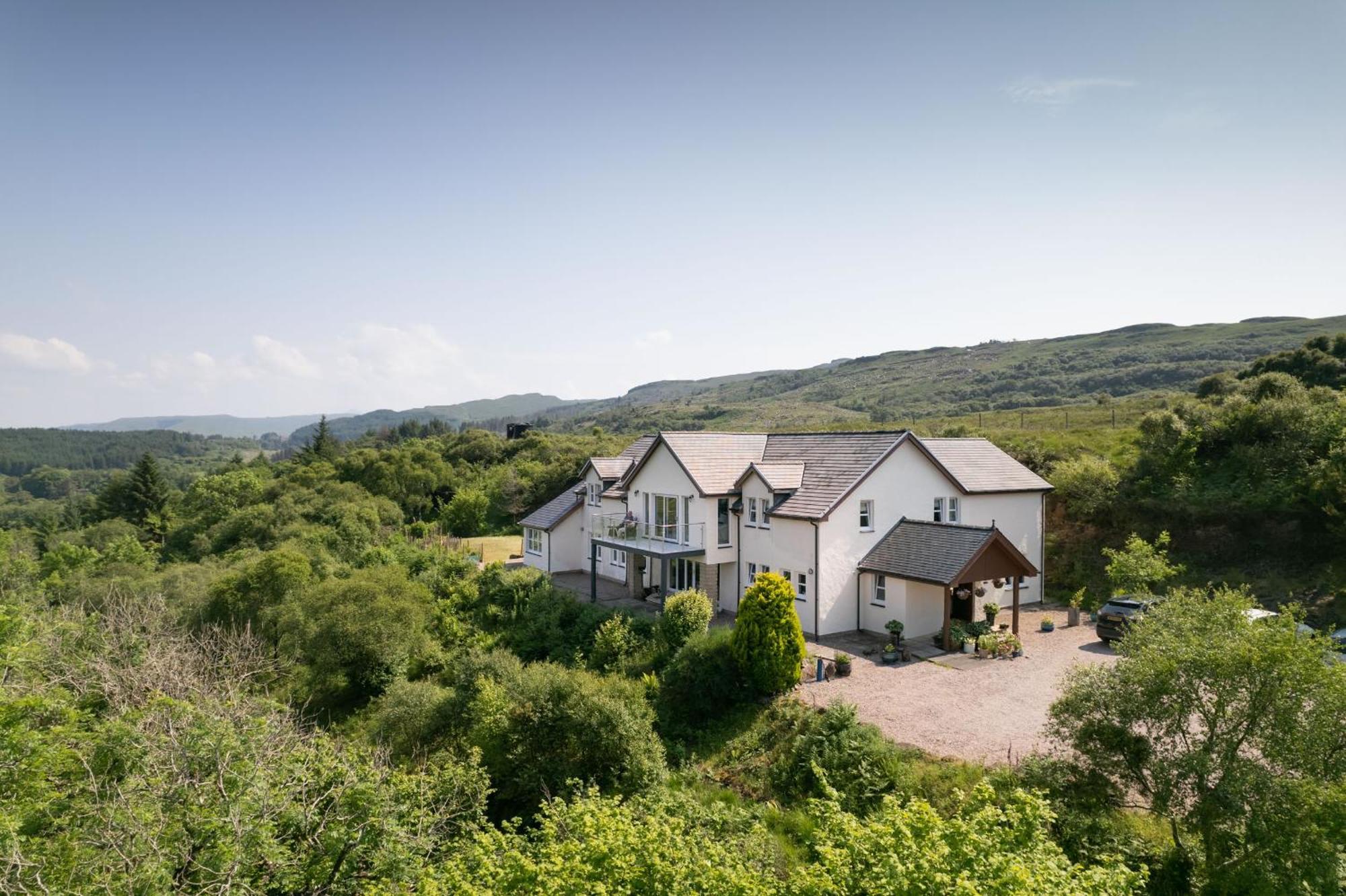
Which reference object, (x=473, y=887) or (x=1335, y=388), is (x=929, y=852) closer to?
(x=473, y=887)

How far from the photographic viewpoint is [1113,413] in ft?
172

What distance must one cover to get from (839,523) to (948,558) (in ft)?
12.6

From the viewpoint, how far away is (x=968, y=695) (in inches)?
790

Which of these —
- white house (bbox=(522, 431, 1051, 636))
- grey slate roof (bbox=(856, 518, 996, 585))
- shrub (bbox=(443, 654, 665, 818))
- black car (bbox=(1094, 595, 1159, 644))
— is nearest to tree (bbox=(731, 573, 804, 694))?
shrub (bbox=(443, 654, 665, 818))

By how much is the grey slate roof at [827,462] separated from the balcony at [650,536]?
384 centimetres

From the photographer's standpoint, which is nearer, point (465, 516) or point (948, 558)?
point (948, 558)

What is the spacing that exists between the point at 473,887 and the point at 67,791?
9.68 m

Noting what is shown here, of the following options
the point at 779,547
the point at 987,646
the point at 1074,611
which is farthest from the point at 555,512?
A: the point at 1074,611

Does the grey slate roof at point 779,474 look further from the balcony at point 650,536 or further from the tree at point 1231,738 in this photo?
the tree at point 1231,738

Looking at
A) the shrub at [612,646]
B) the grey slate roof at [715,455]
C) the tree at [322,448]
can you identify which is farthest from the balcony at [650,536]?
the tree at [322,448]

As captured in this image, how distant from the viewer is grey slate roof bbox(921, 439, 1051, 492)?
29672 mm

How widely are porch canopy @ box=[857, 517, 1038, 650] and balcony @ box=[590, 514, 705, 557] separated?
6.58 metres

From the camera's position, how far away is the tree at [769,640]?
67.6 feet

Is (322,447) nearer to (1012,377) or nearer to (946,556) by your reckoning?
(946,556)
